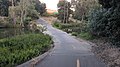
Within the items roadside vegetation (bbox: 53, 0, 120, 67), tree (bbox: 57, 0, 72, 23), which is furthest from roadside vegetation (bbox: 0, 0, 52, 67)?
tree (bbox: 57, 0, 72, 23)

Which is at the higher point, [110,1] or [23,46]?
[110,1]

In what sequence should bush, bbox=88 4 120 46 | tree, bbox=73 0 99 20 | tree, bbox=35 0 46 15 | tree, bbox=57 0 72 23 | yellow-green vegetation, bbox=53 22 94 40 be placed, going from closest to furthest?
bush, bbox=88 4 120 46
yellow-green vegetation, bbox=53 22 94 40
tree, bbox=73 0 99 20
tree, bbox=57 0 72 23
tree, bbox=35 0 46 15

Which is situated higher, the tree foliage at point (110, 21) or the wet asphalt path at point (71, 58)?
the tree foliage at point (110, 21)

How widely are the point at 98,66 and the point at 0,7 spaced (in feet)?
293

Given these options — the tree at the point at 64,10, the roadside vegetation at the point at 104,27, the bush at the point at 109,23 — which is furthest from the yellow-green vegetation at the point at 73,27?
the bush at the point at 109,23

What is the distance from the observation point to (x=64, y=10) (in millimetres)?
106812

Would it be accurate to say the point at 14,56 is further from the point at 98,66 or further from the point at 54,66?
the point at 98,66

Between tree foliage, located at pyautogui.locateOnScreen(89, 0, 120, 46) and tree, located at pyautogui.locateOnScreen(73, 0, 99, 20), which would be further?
tree, located at pyautogui.locateOnScreen(73, 0, 99, 20)

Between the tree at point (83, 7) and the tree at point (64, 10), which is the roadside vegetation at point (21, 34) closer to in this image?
the tree at point (64, 10)

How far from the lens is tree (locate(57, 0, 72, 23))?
4205 inches

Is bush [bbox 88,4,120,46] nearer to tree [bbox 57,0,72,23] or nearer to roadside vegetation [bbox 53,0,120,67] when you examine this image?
roadside vegetation [bbox 53,0,120,67]

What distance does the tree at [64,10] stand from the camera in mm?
106812

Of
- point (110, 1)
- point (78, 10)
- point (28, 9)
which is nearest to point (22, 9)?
point (28, 9)

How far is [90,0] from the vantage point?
75438 mm
